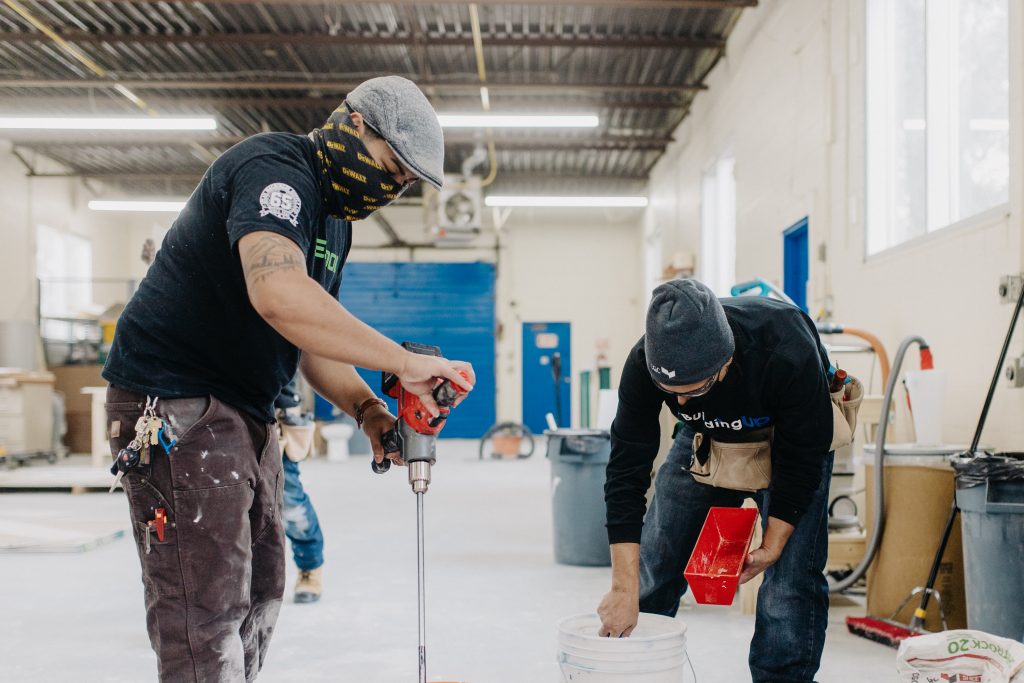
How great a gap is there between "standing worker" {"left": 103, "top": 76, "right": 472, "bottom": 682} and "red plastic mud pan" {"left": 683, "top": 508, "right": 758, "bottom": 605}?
0.78 m

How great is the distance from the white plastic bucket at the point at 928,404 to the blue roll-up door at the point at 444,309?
11.0 meters

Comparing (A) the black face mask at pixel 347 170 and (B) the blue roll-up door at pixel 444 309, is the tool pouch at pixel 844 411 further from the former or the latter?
(B) the blue roll-up door at pixel 444 309

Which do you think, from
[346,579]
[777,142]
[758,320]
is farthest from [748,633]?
[777,142]

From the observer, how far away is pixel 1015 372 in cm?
330

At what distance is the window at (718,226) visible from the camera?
902 centimetres

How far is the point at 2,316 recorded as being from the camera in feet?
36.6

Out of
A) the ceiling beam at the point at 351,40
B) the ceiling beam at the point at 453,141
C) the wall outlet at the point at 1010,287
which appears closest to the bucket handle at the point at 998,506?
the wall outlet at the point at 1010,287

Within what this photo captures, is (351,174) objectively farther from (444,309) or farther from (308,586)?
(444,309)

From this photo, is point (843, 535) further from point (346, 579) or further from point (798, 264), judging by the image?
point (798, 264)

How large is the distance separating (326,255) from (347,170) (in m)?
0.18

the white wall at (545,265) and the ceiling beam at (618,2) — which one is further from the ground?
the ceiling beam at (618,2)

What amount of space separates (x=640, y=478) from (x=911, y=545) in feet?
5.45

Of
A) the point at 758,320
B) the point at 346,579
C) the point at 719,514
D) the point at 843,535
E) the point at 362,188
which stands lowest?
the point at 346,579

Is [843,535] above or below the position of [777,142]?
below
